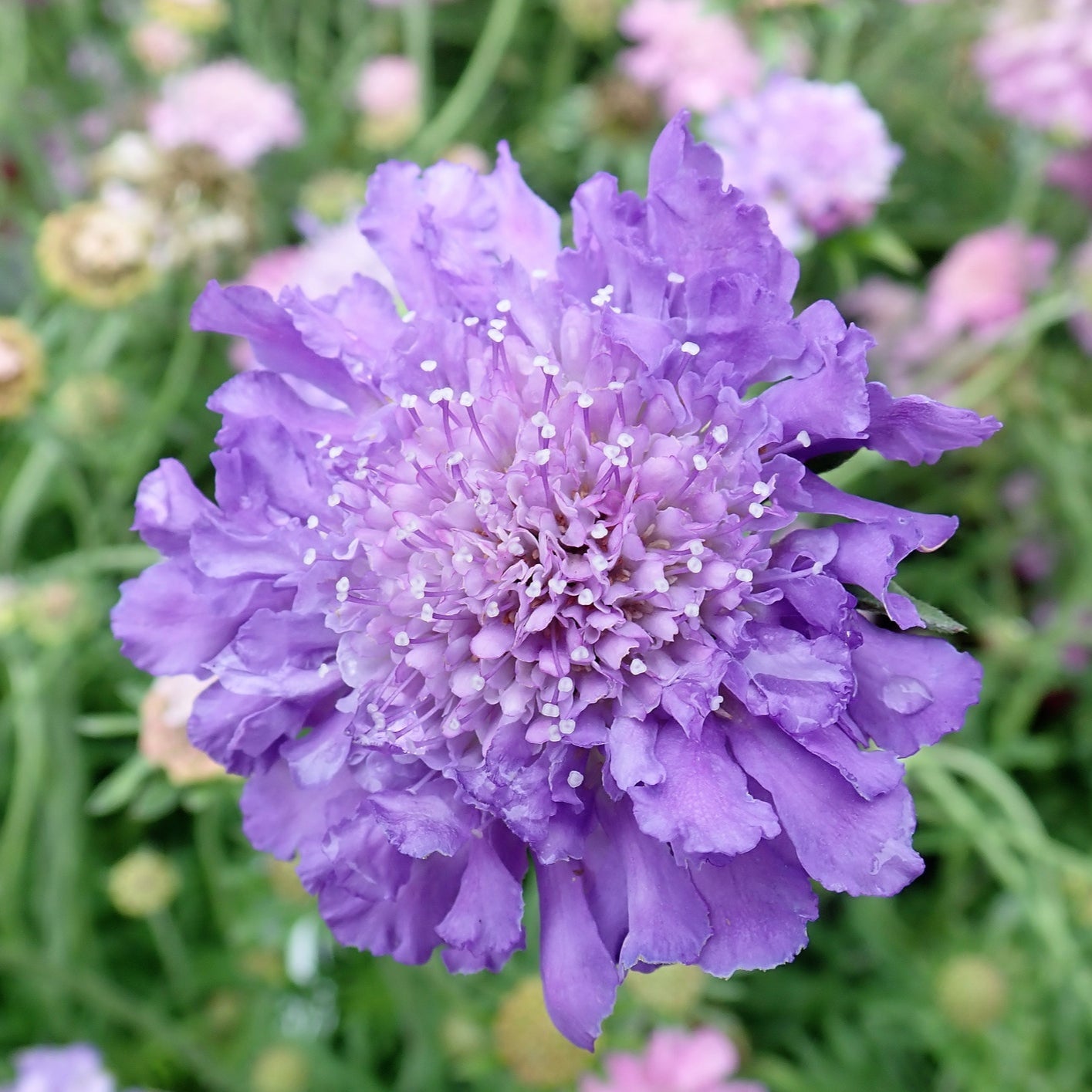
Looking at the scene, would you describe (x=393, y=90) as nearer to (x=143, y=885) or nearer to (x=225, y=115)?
(x=225, y=115)

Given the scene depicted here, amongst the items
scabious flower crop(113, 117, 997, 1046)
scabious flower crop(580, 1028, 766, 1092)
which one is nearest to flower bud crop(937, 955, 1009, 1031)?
scabious flower crop(580, 1028, 766, 1092)

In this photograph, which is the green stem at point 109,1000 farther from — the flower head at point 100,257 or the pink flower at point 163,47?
the pink flower at point 163,47

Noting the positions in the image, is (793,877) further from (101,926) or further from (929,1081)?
(101,926)

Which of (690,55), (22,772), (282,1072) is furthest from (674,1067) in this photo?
(690,55)

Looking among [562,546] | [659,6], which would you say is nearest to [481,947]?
[562,546]

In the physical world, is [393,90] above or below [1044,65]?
below

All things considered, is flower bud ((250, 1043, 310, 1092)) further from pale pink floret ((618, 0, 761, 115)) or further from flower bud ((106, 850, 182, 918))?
pale pink floret ((618, 0, 761, 115))

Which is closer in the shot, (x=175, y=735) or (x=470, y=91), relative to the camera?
(x=175, y=735)
